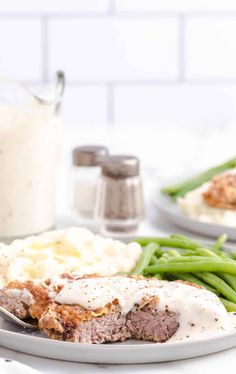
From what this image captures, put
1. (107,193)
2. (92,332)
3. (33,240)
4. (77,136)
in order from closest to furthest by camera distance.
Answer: (92,332), (33,240), (107,193), (77,136)

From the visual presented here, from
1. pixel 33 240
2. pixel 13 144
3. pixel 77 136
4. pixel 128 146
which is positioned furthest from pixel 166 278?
pixel 77 136

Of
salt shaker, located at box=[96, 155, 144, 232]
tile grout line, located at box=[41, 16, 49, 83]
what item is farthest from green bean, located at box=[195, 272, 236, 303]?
tile grout line, located at box=[41, 16, 49, 83]

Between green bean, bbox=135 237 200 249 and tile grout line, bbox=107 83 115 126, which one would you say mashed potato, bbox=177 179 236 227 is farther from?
tile grout line, bbox=107 83 115 126

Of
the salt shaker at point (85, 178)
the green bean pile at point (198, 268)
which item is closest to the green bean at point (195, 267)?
the green bean pile at point (198, 268)

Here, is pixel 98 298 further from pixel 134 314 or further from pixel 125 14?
pixel 125 14

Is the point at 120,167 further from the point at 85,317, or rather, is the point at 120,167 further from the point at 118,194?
the point at 85,317

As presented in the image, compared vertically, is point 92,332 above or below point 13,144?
below

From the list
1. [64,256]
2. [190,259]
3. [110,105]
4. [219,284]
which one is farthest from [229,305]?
[110,105]

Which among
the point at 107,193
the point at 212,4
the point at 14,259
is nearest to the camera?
the point at 14,259
